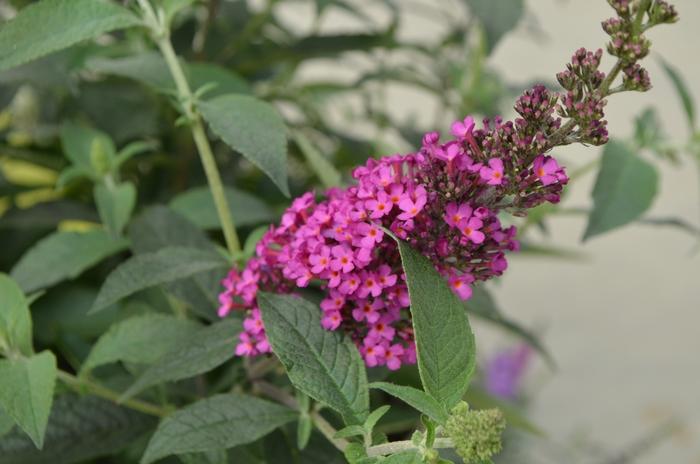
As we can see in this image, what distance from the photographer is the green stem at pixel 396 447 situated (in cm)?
31

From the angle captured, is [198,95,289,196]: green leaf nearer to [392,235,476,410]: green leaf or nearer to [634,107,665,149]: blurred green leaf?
[392,235,476,410]: green leaf

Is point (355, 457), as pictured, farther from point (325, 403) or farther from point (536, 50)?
point (536, 50)

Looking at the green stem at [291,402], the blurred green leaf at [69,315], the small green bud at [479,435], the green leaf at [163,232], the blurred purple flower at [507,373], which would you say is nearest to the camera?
the small green bud at [479,435]

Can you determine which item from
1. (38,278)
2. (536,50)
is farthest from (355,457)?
(536,50)

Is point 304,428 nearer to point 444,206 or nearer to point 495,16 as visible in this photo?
point 444,206

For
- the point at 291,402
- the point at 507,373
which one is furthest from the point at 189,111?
the point at 507,373

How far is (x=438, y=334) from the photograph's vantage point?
0.33m

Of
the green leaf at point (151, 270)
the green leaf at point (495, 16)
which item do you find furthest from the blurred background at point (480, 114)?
the green leaf at point (151, 270)

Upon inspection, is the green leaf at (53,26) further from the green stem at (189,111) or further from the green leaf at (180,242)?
the green leaf at (180,242)

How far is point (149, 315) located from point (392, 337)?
0.15m

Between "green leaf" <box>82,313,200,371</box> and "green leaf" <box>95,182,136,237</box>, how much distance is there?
0.29ft

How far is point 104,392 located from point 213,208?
157mm

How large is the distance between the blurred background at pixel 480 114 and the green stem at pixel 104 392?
14 cm

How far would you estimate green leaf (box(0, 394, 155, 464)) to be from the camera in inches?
16.8
